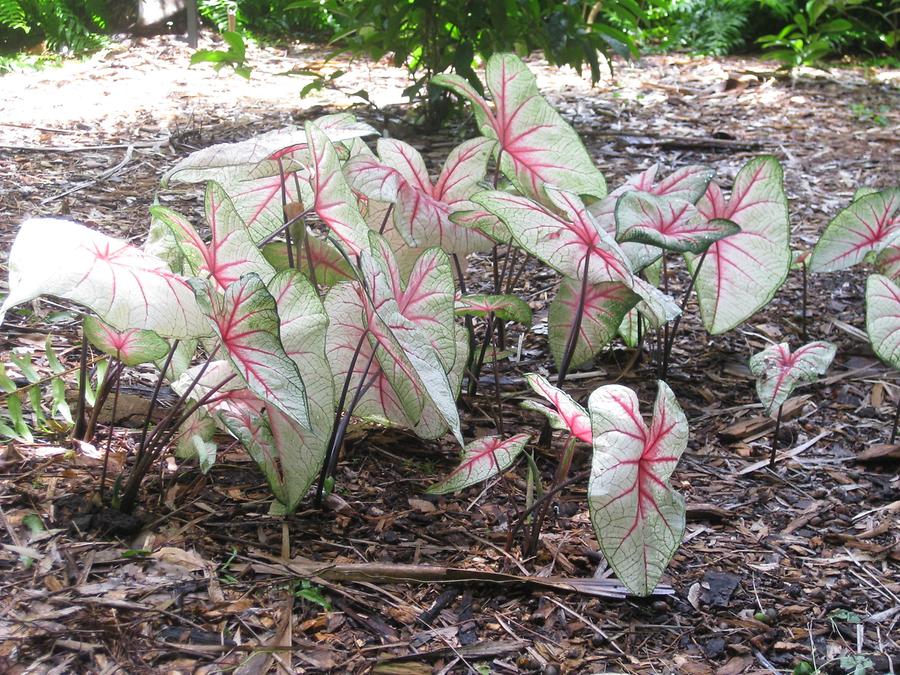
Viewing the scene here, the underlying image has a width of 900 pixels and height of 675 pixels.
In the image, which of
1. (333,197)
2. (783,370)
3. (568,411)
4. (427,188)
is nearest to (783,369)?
(783,370)

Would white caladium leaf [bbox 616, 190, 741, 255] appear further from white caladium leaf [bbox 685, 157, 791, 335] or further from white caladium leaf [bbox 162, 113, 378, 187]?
white caladium leaf [bbox 162, 113, 378, 187]

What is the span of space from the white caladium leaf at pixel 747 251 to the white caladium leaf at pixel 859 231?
0.23 metres

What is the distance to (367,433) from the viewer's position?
178 centimetres

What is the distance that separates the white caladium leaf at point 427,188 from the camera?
5.30 feet

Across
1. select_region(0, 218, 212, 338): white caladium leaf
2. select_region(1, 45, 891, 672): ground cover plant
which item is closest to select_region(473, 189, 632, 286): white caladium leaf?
select_region(1, 45, 891, 672): ground cover plant

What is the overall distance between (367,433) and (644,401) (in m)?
0.67

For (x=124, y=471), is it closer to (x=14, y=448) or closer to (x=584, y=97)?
(x=14, y=448)

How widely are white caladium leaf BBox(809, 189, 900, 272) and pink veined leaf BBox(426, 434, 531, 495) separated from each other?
998mm

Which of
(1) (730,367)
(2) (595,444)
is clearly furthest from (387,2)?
(2) (595,444)

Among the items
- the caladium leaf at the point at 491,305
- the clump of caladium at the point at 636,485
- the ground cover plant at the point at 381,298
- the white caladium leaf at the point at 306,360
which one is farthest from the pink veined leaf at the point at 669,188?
A: the white caladium leaf at the point at 306,360

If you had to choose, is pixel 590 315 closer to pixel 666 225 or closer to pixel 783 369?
pixel 666 225

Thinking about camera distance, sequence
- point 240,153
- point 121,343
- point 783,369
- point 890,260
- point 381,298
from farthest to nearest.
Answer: point 890,260 → point 783,369 → point 240,153 → point 121,343 → point 381,298

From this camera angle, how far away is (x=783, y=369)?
172 cm

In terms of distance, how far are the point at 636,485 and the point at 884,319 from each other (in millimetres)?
801
